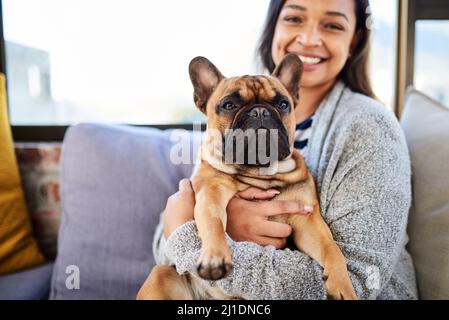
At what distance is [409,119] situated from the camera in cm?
97

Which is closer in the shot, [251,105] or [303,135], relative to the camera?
[251,105]

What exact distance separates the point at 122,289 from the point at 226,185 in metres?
0.45

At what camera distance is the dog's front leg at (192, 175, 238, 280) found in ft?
1.79

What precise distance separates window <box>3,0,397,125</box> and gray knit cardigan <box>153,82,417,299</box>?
0.17 meters

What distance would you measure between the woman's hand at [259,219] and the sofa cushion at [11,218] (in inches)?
24.7

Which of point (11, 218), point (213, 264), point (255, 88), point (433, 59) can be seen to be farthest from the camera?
point (11, 218)

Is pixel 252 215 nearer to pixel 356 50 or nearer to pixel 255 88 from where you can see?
pixel 255 88

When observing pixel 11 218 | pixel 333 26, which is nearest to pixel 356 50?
pixel 333 26

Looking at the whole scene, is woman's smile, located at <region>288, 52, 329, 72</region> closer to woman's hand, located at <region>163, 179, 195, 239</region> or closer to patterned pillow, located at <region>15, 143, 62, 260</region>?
woman's hand, located at <region>163, 179, 195, 239</region>

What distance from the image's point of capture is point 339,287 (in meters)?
0.58

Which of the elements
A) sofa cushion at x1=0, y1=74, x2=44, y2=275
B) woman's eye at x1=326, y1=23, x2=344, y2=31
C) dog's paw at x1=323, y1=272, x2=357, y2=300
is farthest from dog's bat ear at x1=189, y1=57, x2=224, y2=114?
sofa cushion at x1=0, y1=74, x2=44, y2=275

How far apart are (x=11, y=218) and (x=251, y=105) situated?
75 cm
